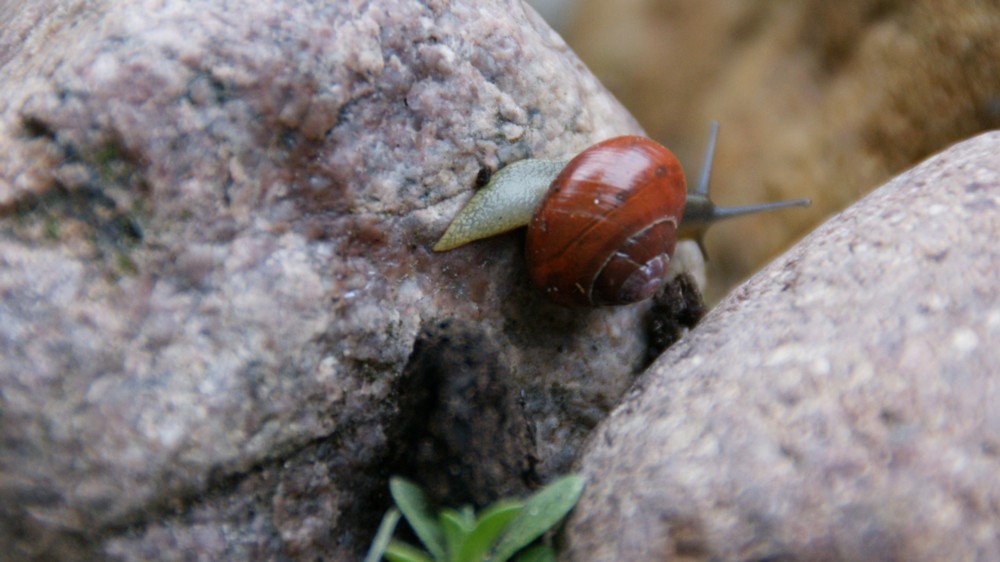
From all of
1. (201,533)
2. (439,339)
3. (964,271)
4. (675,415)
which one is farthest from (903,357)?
(201,533)

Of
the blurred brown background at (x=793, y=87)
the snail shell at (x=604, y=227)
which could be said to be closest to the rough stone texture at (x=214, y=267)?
the snail shell at (x=604, y=227)

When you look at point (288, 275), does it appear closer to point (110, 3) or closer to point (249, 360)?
point (249, 360)

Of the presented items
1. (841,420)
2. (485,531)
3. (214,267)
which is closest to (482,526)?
(485,531)

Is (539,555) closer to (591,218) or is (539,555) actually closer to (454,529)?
(454,529)

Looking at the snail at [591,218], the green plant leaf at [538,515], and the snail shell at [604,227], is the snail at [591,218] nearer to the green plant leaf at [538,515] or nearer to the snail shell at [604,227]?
the snail shell at [604,227]

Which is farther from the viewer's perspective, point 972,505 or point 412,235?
point 412,235

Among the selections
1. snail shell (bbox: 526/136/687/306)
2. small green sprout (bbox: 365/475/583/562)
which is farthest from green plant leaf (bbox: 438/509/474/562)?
snail shell (bbox: 526/136/687/306)

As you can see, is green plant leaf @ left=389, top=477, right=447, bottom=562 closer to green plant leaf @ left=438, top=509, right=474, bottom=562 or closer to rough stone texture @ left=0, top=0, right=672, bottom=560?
green plant leaf @ left=438, top=509, right=474, bottom=562
